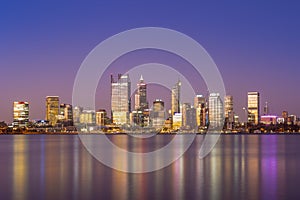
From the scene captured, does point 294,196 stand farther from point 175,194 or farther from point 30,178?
point 30,178

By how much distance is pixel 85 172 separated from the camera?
34.2 m

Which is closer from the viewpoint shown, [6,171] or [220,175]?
[220,175]

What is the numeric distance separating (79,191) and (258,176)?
1319 centimetres

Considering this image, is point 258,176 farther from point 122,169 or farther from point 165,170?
point 122,169

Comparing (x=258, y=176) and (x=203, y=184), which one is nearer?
(x=203, y=184)

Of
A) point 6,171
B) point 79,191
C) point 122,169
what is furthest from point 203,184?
point 6,171

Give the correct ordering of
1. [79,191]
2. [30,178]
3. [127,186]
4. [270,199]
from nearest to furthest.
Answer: [270,199]
[79,191]
[127,186]
[30,178]

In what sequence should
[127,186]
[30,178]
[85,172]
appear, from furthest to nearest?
[85,172]
[30,178]
[127,186]

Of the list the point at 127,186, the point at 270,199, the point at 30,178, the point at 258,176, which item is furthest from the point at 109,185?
the point at 258,176

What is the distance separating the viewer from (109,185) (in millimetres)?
26422

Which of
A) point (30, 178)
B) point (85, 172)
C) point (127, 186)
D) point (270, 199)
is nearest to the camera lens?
point (270, 199)

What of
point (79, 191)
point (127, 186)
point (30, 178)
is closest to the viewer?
point (79, 191)

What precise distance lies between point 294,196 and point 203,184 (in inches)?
226

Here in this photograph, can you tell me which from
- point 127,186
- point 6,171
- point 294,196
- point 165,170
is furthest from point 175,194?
point 6,171
